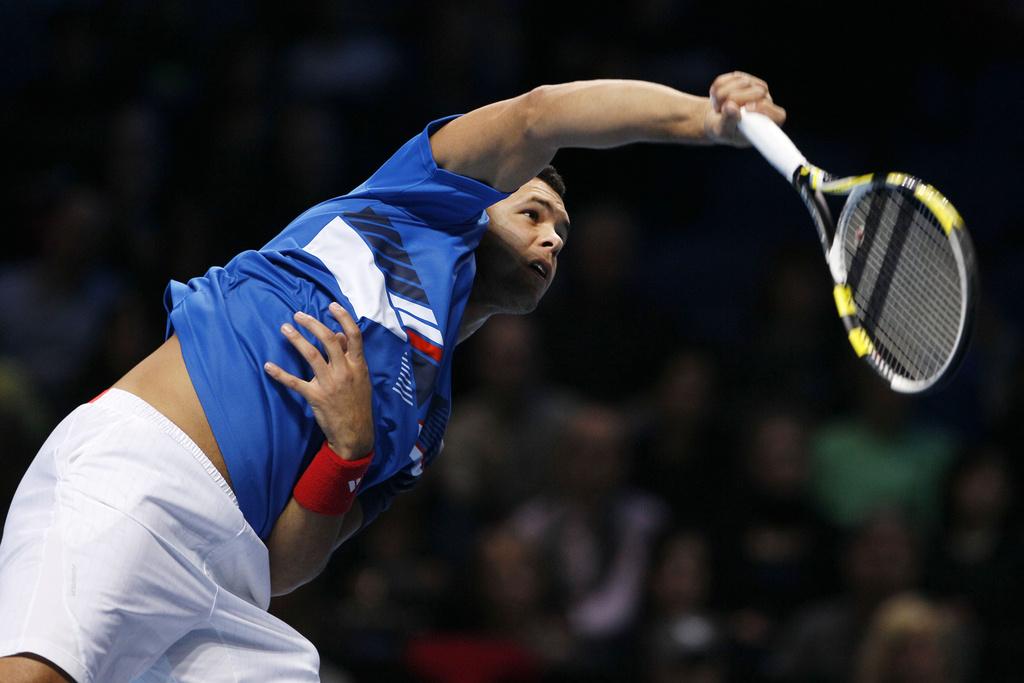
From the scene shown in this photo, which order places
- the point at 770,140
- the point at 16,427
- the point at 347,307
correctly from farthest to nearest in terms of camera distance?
the point at 16,427
the point at 347,307
the point at 770,140

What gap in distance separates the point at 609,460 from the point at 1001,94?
399cm

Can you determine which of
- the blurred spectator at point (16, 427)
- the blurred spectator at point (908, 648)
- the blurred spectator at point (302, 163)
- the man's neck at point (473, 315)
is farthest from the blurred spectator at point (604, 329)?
the man's neck at point (473, 315)

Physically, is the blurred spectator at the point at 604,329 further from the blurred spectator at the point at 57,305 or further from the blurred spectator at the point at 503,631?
the blurred spectator at the point at 57,305

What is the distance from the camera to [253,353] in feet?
13.4

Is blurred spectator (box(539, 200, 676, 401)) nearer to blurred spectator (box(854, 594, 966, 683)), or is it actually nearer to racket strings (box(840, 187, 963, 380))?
blurred spectator (box(854, 594, 966, 683))

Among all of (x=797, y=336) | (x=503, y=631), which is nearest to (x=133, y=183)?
(x=503, y=631)

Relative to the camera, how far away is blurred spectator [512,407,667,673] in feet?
25.5

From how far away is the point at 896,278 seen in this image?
405 cm

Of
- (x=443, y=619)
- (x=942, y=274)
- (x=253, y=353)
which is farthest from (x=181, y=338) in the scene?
(x=443, y=619)

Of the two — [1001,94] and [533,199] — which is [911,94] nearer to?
[1001,94]

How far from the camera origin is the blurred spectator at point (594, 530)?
776cm

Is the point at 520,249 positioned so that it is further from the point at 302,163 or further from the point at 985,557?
the point at 302,163

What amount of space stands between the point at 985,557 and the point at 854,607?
2.25ft

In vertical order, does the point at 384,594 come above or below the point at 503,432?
below
